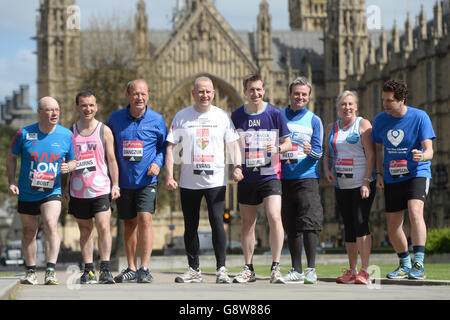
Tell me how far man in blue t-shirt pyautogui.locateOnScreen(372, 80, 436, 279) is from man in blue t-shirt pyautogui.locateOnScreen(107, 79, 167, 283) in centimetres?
240

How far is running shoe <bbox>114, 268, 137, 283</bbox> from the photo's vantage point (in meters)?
11.0

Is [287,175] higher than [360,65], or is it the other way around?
[360,65]

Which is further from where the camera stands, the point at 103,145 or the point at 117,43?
the point at 117,43

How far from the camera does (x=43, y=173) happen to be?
10.8 m

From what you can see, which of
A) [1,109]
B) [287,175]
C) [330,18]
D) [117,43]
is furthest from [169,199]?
[1,109]

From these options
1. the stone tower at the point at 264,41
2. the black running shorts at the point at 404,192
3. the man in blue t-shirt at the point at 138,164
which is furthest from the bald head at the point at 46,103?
the stone tower at the point at 264,41

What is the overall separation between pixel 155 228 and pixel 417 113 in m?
64.3

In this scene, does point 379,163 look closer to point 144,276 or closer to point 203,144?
point 203,144

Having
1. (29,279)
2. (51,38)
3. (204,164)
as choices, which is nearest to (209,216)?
(204,164)

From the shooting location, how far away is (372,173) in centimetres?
1120

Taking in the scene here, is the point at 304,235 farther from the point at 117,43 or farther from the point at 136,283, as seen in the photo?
the point at 117,43

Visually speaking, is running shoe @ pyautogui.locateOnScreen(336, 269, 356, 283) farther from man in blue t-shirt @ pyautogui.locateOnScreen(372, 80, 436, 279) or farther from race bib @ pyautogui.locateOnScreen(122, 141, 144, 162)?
race bib @ pyautogui.locateOnScreen(122, 141, 144, 162)

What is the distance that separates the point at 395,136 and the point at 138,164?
2.76 m

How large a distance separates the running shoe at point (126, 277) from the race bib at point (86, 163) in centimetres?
115
